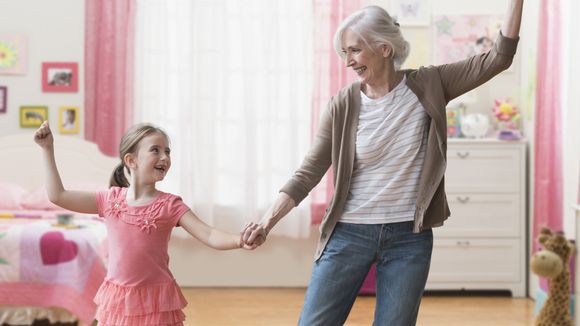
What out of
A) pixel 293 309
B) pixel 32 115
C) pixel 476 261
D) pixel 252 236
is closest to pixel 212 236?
pixel 252 236

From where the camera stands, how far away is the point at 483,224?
16.6 ft

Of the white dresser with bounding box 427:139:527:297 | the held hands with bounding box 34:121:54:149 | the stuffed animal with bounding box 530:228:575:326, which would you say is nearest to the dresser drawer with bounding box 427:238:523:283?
the white dresser with bounding box 427:139:527:297

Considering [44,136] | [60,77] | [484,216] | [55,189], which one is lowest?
[484,216]

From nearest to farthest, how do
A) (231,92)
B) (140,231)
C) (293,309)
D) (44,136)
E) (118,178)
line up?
1. (44,136)
2. (140,231)
3. (118,178)
4. (293,309)
5. (231,92)

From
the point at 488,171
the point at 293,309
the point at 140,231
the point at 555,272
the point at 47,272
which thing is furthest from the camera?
the point at 488,171

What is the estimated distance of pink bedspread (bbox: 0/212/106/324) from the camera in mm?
3734

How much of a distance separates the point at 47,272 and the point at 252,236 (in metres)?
1.90

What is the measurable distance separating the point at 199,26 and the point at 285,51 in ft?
1.88

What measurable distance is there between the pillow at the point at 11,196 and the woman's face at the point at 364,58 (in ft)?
10.7

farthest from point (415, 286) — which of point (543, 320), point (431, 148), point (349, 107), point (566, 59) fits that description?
point (566, 59)

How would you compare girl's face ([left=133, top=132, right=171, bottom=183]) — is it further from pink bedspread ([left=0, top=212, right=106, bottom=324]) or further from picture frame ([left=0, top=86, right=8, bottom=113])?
picture frame ([left=0, top=86, right=8, bottom=113])

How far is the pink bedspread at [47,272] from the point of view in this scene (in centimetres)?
373

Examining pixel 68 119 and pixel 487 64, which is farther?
pixel 68 119

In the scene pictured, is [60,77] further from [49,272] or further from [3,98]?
[49,272]
